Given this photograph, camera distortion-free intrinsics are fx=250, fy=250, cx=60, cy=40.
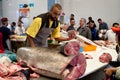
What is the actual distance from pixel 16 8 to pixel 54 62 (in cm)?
876

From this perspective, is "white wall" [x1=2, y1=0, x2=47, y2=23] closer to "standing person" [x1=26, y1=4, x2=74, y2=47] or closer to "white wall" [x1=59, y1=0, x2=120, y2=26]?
"white wall" [x1=59, y1=0, x2=120, y2=26]

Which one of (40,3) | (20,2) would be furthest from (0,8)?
(40,3)

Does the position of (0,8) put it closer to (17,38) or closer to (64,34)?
(17,38)

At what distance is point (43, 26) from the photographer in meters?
3.62

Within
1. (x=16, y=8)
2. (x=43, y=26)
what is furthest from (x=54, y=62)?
(x=16, y=8)

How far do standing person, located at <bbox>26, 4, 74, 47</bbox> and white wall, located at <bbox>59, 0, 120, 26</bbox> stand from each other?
8264mm

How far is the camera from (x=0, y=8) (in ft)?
36.5

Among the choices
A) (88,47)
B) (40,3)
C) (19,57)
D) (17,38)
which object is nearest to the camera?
(19,57)

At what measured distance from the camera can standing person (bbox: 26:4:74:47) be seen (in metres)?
3.51

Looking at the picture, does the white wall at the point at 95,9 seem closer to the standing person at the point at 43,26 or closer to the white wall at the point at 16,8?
the white wall at the point at 16,8

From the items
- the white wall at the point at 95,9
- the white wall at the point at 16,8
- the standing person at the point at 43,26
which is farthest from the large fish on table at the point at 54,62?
the white wall at the point at 95,9

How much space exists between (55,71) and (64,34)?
8.36ft

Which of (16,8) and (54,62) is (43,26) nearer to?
(54,62)

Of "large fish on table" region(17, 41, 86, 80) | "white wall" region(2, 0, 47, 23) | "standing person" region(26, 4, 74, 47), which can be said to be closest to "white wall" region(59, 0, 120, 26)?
"white wall" region(2, 0, 47, 23)
